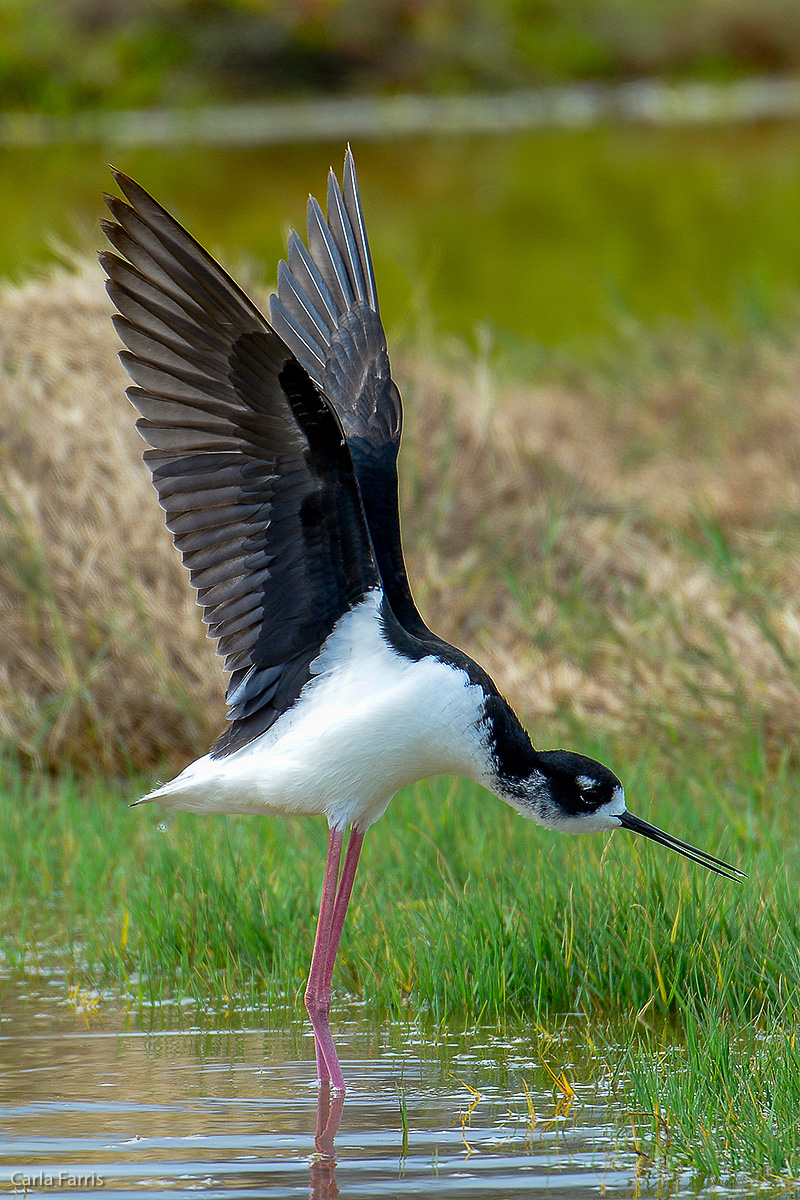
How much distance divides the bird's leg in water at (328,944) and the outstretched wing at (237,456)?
0.35m

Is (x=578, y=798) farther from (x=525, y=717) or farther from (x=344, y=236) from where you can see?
(x=525, y=717)

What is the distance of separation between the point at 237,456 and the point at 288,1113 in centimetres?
129

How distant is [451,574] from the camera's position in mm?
6848

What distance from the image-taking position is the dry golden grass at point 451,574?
5.91m

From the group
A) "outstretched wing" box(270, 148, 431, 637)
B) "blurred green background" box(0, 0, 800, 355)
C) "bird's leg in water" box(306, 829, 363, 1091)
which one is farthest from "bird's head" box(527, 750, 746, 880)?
"blurred green background" box(0, 0, 800, 355)

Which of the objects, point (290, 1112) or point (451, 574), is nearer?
point (290, 1112)

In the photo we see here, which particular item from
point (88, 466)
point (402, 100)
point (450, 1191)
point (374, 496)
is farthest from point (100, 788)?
point (402, 100)

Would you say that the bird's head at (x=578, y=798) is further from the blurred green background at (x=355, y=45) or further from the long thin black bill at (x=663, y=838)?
the blurred green background at (x=355, y=45)

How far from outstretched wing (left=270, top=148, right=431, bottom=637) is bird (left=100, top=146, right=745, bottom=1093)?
12.1 inches

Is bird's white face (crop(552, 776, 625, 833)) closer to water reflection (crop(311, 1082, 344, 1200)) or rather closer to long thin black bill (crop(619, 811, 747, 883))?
long thin black bill (crop(619, 811, 747, 883))

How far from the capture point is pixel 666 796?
505 centimetres

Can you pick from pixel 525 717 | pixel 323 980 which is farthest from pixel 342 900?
pixel 525 717

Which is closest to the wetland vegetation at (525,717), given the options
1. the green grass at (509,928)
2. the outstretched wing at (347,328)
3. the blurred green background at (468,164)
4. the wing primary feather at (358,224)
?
the green grass at (509,928)

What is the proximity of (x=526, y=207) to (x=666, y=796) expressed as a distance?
19.8m
